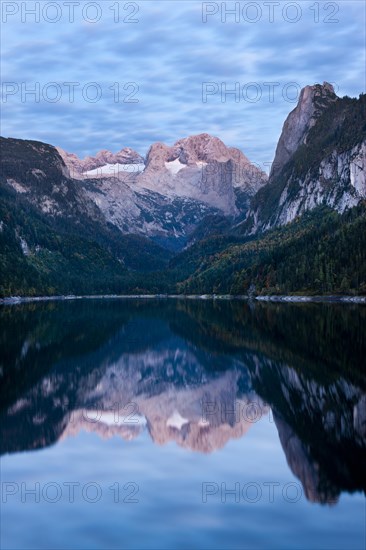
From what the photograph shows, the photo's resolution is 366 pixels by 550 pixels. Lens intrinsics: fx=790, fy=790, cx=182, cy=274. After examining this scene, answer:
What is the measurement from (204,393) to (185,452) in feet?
53.7

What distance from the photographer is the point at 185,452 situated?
32250 mm

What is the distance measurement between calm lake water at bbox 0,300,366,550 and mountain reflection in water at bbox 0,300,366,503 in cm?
14

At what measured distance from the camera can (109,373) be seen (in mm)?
57781

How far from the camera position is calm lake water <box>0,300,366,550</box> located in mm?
23047

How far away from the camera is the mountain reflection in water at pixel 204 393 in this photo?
107ft

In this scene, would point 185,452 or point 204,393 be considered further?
point 204,393

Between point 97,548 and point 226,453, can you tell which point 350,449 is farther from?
point 97,548

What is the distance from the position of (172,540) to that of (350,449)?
1078 centimetres

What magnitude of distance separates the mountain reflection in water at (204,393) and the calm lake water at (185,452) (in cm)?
14

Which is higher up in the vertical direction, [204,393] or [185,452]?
[204,393]

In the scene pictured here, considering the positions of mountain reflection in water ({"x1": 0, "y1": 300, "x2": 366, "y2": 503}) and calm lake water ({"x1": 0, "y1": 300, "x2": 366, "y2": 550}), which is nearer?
calm lake water ({"x1": 0, "y1": 300, "x2": 366, "y2": 550})

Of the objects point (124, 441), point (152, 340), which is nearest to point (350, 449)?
point (124, 441)

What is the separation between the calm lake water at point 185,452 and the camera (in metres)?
23.0

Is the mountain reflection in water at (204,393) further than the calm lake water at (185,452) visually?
Yes
